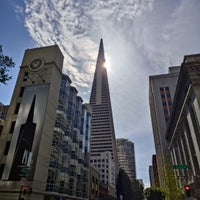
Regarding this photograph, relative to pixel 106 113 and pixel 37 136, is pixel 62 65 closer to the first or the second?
pixel 37 136

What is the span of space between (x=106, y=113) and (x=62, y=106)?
4683 inches

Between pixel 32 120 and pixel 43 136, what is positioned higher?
pixel 32 120

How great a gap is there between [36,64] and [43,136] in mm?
17733

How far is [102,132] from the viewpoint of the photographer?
493 feet

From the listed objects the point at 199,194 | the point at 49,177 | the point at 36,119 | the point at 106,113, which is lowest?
the point at 199,194

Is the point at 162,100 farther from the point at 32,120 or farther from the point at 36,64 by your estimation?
the point at 32,120

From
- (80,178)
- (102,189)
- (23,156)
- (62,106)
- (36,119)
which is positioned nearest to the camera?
(23,156)

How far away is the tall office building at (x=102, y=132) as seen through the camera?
115m

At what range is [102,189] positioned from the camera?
75.2 m

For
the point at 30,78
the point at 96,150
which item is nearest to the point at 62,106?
the point at 30,78

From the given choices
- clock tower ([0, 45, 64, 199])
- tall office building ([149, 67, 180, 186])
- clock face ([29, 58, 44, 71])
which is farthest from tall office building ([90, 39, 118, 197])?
clock face ([29, 58, 44, 71])

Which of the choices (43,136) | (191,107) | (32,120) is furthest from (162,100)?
(32,120)

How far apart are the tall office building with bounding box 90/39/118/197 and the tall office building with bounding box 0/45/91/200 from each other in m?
65.0

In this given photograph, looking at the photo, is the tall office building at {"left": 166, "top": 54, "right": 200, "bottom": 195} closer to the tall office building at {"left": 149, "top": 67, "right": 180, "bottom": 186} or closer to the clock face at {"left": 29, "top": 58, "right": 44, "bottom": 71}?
the clock face at {"left": 29, "top": 58, "right": 44, "bottom": 71}
